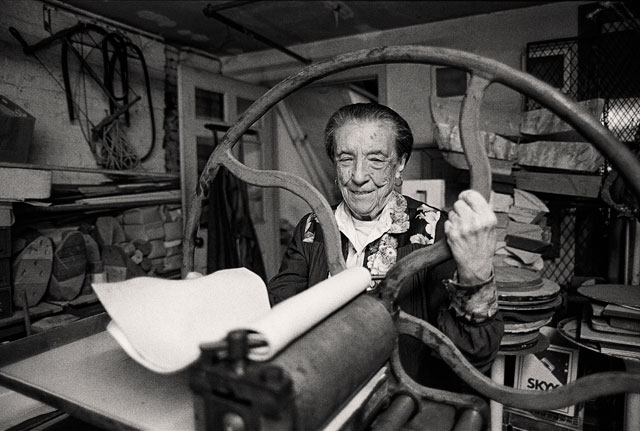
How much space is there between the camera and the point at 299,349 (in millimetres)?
561

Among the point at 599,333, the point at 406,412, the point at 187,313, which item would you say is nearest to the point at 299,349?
the point at 187,313

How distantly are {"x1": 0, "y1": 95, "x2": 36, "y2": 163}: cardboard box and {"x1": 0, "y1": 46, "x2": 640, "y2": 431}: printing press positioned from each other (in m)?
2.24

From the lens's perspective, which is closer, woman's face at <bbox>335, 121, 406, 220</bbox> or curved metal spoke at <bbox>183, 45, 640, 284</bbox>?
curved metal spoke at <bbox>183, 45, 640, 284</bbox>

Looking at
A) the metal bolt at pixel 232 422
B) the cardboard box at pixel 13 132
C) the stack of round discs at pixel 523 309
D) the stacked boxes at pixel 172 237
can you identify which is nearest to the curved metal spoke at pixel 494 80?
the metal bolt at pixel 232 422

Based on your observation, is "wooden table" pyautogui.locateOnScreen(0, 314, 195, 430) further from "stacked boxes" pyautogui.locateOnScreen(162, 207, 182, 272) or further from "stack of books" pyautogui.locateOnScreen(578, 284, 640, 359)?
"stacked boxes" pyautogui.locateOnScreen(162, 207, 182, 272)

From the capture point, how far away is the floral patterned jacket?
137 cm

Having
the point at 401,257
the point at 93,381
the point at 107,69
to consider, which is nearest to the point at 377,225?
the point at 401,257

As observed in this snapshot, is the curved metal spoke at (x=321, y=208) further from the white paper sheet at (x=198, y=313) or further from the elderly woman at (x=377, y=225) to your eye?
the elderly woman at (x=377, y=225)

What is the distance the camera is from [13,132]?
260cm

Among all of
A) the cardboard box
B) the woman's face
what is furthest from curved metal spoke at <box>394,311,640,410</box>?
the cardboard box

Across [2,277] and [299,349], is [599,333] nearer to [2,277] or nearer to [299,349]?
[299,349]

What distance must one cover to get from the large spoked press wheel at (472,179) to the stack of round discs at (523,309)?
1230 millimetres

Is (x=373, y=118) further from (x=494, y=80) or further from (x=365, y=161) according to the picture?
(x=494, y=80)

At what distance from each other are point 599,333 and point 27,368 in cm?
206
